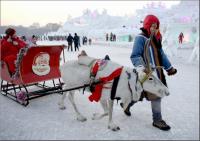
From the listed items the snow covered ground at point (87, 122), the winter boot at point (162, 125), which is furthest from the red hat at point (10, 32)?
the winter boot at point (162, 125)

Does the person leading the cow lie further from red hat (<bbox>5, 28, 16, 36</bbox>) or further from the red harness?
red hat (<bbox>5, 28, 16, 36</bbox>)

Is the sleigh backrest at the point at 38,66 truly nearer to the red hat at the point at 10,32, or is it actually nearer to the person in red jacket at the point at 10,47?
the person in red jacket at the point at 10,47

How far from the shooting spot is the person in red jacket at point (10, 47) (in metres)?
6.60

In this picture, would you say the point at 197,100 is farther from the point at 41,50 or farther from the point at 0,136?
the point at 0,136

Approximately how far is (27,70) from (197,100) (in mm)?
4036

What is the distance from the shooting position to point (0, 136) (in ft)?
15.2

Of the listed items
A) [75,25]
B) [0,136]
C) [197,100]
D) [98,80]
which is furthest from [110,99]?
[75,25]

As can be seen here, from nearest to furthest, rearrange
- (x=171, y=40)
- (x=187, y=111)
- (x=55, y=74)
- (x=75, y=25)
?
(x=187, y=111) → (x=55, y=74) → (x=171, y=40) → (x=75, y=25)

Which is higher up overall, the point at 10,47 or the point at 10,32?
the point at 10,32

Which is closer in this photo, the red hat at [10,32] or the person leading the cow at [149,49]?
the person leading the cow at [149,49]

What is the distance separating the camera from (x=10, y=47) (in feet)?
23.0

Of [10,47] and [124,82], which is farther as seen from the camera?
[10,47]

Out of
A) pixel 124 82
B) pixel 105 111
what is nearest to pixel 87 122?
pixel 105 111

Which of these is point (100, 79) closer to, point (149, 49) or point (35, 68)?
point (149, 49)
